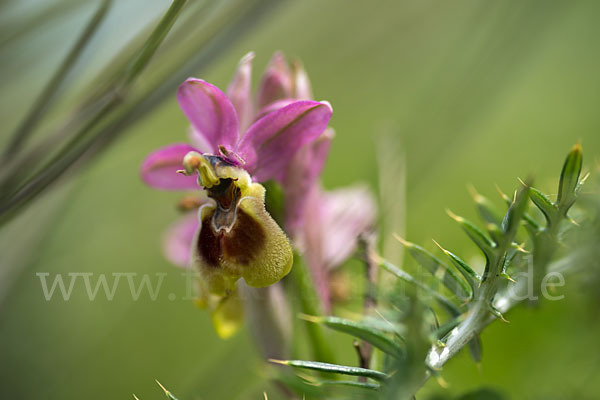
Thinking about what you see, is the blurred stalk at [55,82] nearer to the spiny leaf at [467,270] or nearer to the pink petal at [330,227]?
the pink petal at [330,227]

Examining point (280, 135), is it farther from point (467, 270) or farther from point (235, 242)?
point (467, 270)

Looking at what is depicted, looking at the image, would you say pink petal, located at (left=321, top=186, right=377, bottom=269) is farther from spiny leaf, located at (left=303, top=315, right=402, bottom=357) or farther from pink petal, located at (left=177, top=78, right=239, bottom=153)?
spiny leaf, located at (left=303, top=315, right=402, bottom=357)

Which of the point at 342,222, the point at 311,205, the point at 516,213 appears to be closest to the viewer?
the point at 516,213

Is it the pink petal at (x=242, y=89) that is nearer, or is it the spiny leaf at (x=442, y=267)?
the spiny leaf at (x=442, y=267)

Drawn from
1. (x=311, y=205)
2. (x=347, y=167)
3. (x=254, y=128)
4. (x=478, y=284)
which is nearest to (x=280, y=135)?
(x=254, y=128)

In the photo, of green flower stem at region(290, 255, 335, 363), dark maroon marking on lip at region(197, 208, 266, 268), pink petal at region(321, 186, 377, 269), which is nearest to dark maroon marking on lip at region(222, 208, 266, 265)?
dark maroon marking on lip at region(197, 208, 266, 268)

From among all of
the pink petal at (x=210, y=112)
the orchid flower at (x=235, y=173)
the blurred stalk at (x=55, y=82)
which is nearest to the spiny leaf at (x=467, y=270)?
the orchid flower at (x=235, y=173)
